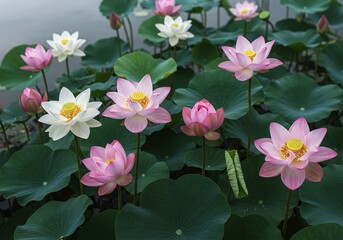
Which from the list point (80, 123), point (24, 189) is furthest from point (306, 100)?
point (24, 189)

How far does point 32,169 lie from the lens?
1.54 metres

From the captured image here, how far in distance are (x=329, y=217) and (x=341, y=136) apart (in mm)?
580

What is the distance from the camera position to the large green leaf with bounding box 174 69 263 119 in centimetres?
168

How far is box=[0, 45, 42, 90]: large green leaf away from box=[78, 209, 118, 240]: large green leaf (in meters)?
1.09

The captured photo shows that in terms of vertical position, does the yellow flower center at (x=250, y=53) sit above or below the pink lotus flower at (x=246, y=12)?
above

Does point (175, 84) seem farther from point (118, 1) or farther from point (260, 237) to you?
point (260, 237)

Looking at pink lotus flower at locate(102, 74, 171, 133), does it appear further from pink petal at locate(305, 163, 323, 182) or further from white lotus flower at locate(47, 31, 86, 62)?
white lotus flower at locate(47, 31, 86, 62)

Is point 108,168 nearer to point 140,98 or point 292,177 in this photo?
point 140,98

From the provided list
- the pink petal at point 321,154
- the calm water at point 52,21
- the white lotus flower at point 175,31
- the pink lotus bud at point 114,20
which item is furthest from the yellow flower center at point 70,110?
the calm water at point 52,21

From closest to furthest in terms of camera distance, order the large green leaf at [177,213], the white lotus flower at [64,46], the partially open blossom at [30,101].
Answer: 1. the large green leaf at [177,213]
2. the partially open blossom at [30,101]
3. the white lotus flower at [64,46]

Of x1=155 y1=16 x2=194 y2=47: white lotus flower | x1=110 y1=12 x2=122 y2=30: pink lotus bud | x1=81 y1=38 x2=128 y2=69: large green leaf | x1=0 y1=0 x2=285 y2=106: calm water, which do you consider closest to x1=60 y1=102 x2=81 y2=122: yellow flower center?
x1=155 y1=16 x2=194 y2=47: white lotus flower

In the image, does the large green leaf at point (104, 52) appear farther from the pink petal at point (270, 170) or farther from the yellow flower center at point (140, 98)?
the pink petal at point (270, 170)

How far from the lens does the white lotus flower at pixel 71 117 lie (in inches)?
50.6

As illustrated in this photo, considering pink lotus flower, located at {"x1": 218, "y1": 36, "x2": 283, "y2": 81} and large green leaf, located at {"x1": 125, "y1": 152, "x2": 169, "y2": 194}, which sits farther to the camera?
large green leaf, located at {"x1": 125, "y1": 152, "x2": 169, "y2": 194}
